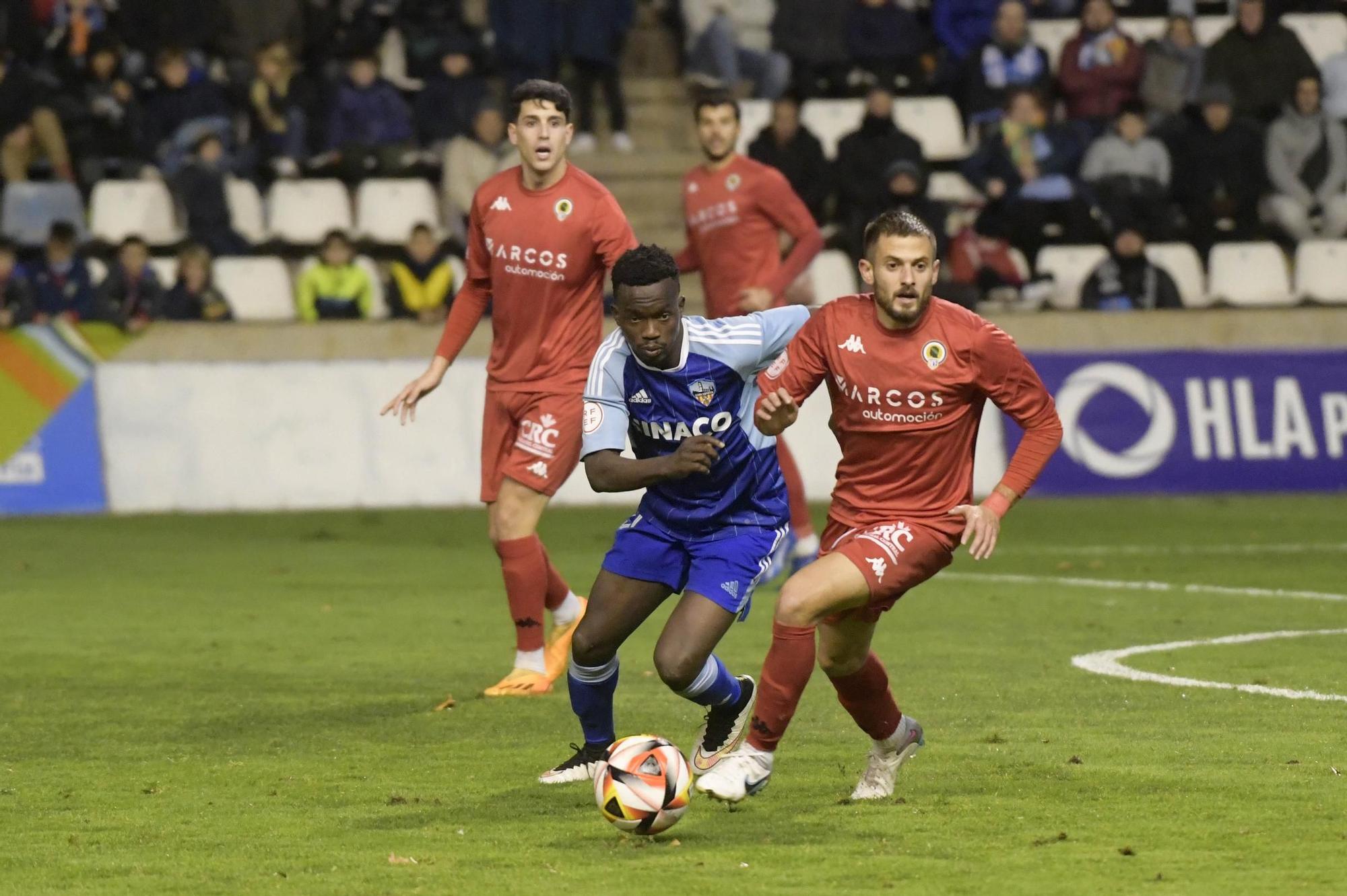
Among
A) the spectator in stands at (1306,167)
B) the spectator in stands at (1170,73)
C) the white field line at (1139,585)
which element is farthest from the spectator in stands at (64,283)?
the spectator in stands at (1306,167)

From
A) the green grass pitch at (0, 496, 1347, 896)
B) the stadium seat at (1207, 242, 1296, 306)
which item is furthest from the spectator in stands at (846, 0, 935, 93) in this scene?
the green grass pitch at (0, 496, 1347, 896)

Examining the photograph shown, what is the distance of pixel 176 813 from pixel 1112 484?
11551 millimetres

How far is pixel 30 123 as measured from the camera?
19.0 metres

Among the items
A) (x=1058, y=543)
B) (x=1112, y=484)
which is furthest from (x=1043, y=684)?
(x=1112, y=484)

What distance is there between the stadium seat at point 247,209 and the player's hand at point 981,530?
14.0 metres

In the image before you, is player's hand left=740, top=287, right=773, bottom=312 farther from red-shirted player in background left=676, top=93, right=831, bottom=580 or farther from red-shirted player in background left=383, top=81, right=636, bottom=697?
red-shirted player in background left=383, top=81, right=636, bottom=697

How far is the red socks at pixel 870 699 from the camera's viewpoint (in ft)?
21.6

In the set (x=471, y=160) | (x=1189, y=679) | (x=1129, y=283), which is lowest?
(x=1129, y=283)

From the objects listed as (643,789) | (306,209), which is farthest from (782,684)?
(306,209)

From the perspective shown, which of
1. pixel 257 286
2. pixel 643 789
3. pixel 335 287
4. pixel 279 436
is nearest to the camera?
pixel 643 789

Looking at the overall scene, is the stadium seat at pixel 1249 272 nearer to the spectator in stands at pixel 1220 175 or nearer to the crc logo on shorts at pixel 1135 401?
the spectator in stands at pixel 1220 175

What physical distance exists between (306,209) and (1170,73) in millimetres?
8269

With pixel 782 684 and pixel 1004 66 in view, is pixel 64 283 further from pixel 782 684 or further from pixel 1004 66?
pixel 782 684

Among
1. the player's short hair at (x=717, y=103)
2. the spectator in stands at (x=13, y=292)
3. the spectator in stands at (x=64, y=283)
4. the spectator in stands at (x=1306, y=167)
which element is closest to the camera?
the player's short hair at (x=717, y=103)
